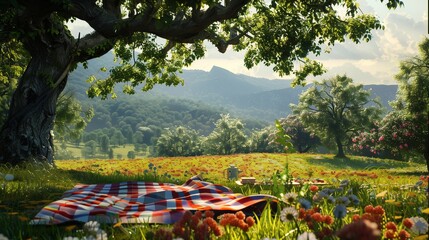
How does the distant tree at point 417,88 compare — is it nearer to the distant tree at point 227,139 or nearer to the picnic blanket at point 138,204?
the picnic blanket at point 138,204

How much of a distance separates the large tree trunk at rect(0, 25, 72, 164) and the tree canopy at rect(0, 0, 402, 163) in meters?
0.03

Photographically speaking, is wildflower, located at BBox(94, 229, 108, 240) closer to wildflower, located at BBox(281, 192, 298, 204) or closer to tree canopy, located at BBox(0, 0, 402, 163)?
wildflower, located at BBox(281, 192, 298, 204)

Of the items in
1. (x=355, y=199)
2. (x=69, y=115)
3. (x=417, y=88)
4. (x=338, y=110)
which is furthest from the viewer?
(x=338, y=110)

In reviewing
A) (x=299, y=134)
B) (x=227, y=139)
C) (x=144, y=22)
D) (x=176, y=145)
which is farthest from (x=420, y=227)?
(x=176, y=145)

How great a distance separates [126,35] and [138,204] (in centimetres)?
656

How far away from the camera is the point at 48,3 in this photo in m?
9.84

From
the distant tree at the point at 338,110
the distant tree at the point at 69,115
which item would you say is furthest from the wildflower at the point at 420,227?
the distant tree at the point at 338,110

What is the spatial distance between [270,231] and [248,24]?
14080mm

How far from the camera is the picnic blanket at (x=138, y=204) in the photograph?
3988mm

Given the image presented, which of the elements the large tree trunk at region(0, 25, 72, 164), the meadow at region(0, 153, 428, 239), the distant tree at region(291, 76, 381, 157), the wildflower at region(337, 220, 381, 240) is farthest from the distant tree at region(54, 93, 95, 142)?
the wildflower at region(337, 220, 381, 240)

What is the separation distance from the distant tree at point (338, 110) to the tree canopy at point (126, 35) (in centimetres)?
3093

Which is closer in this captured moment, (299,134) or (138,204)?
(138,204)

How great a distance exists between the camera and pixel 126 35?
10.6 metres

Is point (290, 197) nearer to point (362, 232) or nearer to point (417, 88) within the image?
point (362, 232)
